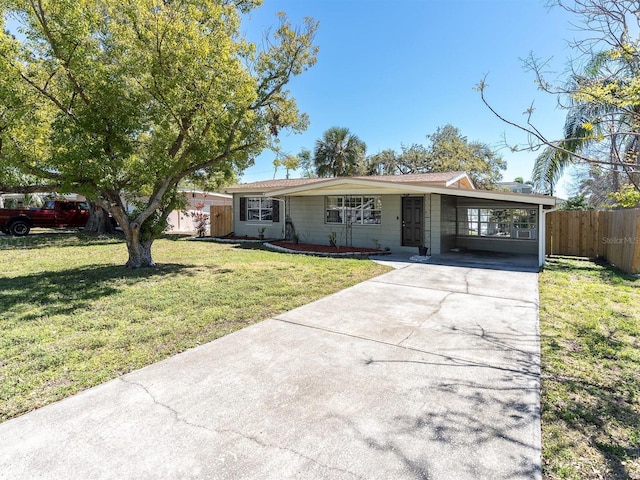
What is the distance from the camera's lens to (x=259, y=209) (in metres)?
18.0

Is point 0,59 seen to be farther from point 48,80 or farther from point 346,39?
point 346,39

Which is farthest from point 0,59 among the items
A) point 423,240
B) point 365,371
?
point 423,240

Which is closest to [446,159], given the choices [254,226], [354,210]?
[354,210]

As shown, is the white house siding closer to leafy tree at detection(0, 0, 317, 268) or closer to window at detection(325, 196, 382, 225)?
window at detection(325, 196, 382, 225)

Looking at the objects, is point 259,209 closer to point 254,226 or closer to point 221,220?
point 254,226

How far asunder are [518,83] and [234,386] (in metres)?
4.81

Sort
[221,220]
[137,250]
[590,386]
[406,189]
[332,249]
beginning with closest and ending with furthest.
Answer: [590,386]
[137,250]
[406,189]
[332,249]
[221,220]

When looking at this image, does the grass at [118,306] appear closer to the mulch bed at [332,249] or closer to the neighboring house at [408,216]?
the mulch bed at [332,249]

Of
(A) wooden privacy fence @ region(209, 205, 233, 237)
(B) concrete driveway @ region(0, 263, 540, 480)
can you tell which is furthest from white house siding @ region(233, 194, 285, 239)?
(B) concrete driveway @ region(0, 263, 540, 480)

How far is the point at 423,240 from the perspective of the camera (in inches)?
511

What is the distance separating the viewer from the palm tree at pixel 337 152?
2652cm

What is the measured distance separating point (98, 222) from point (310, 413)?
838 inches

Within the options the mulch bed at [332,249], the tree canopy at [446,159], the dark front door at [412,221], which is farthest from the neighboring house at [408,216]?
the tree canopy at [446,159]

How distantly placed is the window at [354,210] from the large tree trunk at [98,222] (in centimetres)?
1321
